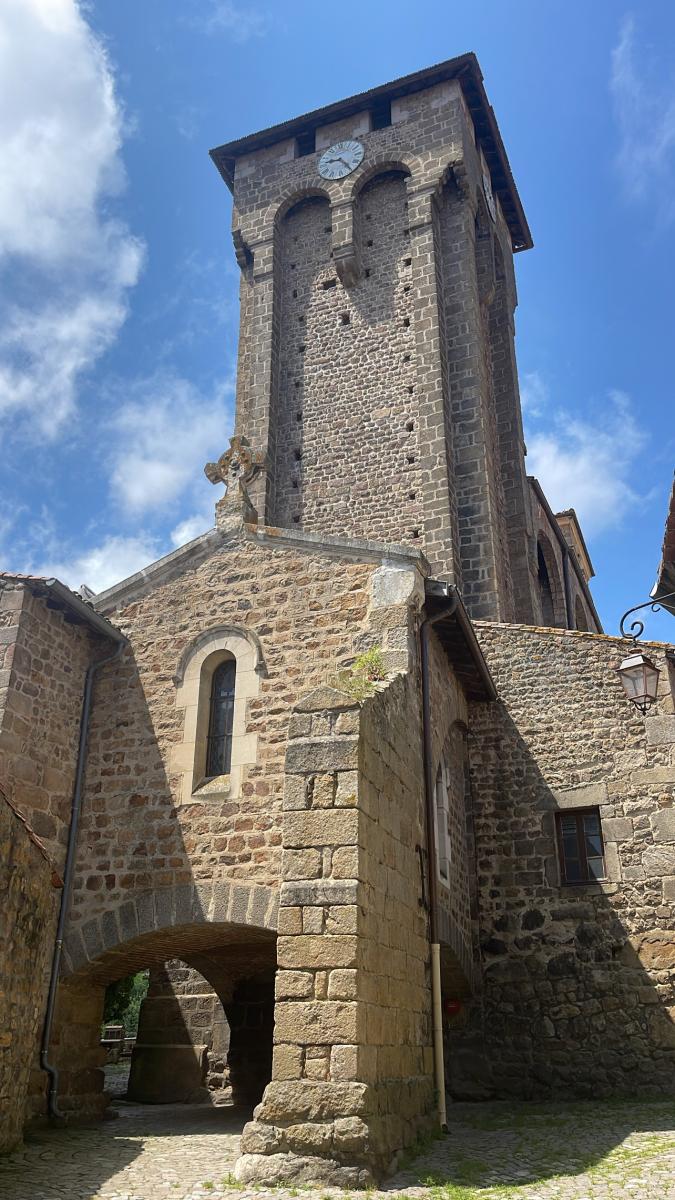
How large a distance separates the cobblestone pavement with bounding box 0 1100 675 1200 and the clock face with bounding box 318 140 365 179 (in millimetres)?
17187

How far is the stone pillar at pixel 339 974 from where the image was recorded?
5.52 metres

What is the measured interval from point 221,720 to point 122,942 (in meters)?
2.22

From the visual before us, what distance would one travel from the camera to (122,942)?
8664mm

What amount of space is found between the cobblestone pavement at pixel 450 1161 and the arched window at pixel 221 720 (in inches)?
125

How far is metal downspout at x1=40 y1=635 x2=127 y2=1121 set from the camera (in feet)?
27.2

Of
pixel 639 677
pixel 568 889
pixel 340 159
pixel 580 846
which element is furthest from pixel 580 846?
pixel 340 159

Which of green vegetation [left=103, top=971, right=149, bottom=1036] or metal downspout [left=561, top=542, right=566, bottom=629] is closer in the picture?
metal downspout [left=561, top=542, right=566, bottom=629]

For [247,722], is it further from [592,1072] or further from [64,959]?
[592,1072]

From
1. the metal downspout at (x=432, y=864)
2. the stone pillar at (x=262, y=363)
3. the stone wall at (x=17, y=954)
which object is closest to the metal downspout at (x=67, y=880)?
the stone wall at (x=17, y=954)

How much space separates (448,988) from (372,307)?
41.4 feet

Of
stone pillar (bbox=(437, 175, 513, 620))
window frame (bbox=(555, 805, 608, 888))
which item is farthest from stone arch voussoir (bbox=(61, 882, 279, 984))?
stone pillar (bbox=(437, 175, 513, 620))

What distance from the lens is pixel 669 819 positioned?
412 inches

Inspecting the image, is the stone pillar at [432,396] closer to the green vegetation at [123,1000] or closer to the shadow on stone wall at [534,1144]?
the shadow on stone wall at [534,1144]

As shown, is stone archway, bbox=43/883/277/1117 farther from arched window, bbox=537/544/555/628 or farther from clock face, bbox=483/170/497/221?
clock face, bbox=483/170/497/221
